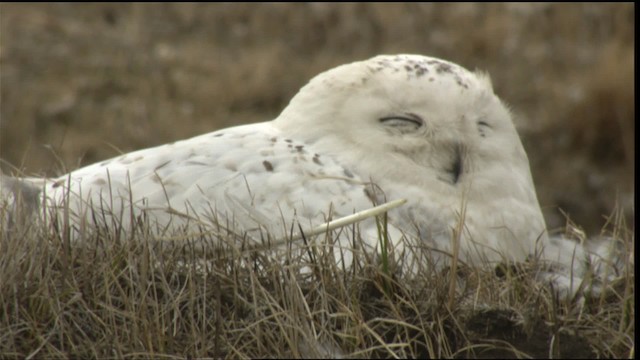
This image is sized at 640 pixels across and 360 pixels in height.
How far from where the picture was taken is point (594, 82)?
7805 mm

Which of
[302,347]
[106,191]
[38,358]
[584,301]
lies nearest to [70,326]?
[38,358]

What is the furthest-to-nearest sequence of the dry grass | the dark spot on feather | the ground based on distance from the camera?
the ground → the dark spot on feather → the dry grass

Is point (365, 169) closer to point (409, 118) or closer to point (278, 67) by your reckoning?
point (409, 118)

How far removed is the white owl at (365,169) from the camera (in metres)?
3.07

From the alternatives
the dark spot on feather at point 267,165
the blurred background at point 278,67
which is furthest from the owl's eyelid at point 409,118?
the blurred background at point 278,67

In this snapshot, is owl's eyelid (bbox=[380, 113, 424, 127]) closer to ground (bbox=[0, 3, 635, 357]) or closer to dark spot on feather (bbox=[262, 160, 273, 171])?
dark spot on feather (bbox=[262, 160, 273, 171])

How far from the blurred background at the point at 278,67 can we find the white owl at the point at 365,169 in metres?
3.65

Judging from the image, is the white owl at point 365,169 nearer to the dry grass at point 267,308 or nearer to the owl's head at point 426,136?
the owl's head at point 426,136

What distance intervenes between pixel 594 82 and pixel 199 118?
Result: 2.47m

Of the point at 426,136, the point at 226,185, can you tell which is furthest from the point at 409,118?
the point at 226,185

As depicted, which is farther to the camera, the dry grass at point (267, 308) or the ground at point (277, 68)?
the ground at point (277, 68)

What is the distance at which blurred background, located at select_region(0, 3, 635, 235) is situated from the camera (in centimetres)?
747

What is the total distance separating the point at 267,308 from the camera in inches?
94.9

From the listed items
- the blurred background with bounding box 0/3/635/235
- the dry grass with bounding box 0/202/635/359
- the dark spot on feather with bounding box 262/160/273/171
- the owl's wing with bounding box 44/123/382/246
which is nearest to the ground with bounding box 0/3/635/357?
the blurred background with bounding box 0/3/635/235
